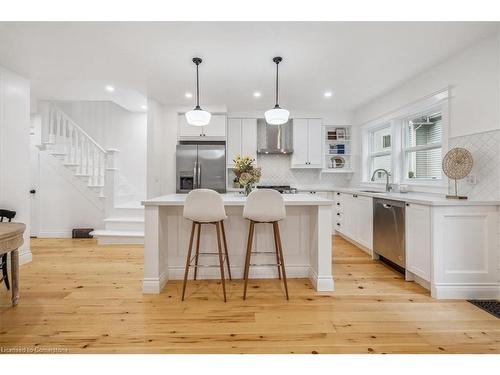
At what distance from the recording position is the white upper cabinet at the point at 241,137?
547 centimetres

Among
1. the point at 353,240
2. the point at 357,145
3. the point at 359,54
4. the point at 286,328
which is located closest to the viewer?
the point at 286,328

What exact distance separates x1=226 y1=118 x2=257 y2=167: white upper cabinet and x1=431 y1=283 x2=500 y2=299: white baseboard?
3.79 metres

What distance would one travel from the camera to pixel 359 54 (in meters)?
3.06

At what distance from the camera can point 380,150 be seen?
198 inches

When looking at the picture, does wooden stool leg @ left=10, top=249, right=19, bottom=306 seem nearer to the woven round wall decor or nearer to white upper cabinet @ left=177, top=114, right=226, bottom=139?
white upper cabinet @ left=177, top=114, right=226, bottom=139

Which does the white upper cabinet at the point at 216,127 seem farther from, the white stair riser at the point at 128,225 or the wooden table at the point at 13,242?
the wooden table at the point at 13,242

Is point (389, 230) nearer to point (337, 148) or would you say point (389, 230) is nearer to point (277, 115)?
point (277, 115)

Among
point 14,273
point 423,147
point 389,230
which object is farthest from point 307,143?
point 14,273

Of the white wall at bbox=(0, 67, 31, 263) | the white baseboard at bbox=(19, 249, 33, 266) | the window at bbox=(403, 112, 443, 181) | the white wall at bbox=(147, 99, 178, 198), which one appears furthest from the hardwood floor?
the white wall at bbox=(147, 99, 178, 198)

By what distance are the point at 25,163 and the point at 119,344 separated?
3141 mm

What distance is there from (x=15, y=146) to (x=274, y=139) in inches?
162

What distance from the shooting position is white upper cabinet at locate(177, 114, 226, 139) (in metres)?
5.20
